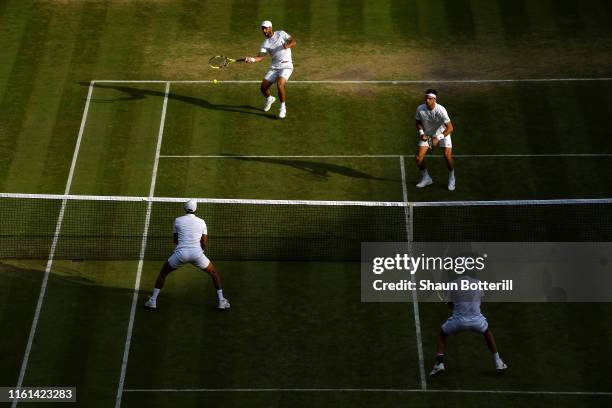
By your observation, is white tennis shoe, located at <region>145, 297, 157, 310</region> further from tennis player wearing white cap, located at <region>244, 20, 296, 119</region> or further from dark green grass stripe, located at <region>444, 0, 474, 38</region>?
dark green grass stripe, located at <region>444, 0, 474, 38</region>

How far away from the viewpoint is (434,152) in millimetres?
32562

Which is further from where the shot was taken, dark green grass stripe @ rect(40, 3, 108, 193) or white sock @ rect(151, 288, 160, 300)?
dark green grass stripe @ rect(40, 3, 108, 193)

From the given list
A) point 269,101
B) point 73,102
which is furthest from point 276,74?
point 73,102

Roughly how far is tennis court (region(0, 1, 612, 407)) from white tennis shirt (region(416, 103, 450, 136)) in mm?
1302

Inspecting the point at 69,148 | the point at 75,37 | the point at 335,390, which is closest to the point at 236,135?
the point at 69,148

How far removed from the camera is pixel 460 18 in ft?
127

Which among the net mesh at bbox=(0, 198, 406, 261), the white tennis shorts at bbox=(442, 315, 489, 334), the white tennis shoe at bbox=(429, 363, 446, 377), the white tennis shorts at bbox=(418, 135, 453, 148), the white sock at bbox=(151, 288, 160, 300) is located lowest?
the white tennis shoe at bbox=(429, 363, 446, 377)

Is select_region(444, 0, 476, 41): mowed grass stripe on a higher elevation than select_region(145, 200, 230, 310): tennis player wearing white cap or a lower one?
higher

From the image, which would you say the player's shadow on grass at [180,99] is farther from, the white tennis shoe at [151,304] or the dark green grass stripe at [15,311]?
the white tennis shoe at [151,304]

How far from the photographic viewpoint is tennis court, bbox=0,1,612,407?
2545 centimetres

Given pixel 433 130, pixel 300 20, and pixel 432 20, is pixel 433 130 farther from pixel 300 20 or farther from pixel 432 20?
pixel 300 20

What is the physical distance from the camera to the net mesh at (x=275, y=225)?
28891mm

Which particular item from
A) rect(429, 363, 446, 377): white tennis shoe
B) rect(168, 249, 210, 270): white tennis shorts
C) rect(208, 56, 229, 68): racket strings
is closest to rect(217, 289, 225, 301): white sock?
rect(168, 249, 210, 270): white tennis shorts

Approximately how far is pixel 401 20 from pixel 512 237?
11.2m
